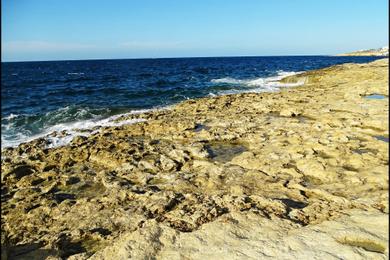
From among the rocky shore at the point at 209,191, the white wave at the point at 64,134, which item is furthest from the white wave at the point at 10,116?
the rocky shore at the point at 209,191

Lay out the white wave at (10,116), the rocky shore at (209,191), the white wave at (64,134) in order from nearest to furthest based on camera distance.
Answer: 1. the rocky shore at (209,191)
2. the white wave at (64,134)
3. the white wave at (10,116)

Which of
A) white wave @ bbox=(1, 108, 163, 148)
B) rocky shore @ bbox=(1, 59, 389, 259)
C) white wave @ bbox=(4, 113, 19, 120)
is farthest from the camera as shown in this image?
white wave @ bbox=(4, 113, 19, 120)

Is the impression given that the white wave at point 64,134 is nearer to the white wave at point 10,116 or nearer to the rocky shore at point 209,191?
the rocky shore at point 209,191

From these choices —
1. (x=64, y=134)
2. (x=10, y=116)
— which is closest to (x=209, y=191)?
(x=64, y=134)

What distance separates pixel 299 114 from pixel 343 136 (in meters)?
4.73

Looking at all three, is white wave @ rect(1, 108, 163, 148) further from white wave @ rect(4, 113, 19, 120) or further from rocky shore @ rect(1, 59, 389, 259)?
white wave @ rect(4, 113, 19, 120)

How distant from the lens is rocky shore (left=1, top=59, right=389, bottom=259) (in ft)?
18.9

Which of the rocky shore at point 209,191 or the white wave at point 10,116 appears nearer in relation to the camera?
the rocky shore at point 209,191

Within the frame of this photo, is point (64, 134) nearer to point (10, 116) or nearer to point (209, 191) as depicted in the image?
point (10, 116)

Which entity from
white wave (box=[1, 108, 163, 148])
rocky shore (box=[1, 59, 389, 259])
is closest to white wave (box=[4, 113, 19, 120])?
white wave (box=[1, 108, 163, 148])

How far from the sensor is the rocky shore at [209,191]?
5758 mm

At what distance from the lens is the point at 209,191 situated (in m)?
8.58

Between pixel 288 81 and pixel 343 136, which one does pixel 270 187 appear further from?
pixel 288 81

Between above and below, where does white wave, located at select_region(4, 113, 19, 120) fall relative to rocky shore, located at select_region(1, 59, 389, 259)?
above
